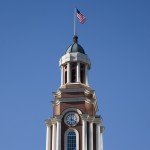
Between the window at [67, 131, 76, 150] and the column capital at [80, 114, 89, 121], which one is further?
the column capital at [80, 114, 89, 121]

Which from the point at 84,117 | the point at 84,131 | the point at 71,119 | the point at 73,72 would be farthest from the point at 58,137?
the point at 73,72

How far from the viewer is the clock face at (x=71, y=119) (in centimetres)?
7225

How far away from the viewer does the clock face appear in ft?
237

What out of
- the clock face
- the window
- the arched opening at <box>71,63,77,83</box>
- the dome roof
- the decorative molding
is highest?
→ the dome roof

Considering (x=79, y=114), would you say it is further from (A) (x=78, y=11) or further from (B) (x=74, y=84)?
(A) (x=78, y=11)

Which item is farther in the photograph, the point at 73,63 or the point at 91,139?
the point at 73,63

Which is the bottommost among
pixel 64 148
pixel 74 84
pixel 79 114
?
pixel 64 148

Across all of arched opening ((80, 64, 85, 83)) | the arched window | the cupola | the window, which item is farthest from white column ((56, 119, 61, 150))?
arched opening ((80, 64, 85, 83))

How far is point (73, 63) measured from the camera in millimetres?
77188

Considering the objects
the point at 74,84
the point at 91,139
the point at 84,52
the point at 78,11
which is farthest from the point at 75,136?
the point at 78,11

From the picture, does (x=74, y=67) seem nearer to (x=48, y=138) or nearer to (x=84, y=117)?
(x=84, y=117)

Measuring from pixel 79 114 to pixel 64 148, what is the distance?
4.89m

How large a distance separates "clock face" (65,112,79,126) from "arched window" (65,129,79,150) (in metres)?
0.95

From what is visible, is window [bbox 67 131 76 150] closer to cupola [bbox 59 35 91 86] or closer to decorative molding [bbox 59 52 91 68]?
cupola [bbox 59 35 91 86]
